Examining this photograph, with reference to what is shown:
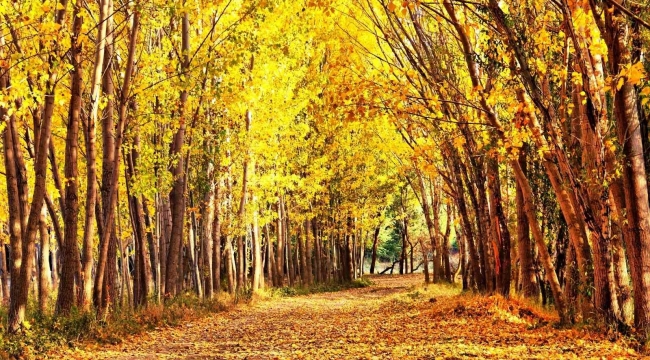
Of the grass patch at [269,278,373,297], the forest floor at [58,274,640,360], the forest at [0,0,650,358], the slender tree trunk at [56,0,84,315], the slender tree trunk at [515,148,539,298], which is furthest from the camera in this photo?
the grass patch at [269,278,373,297]

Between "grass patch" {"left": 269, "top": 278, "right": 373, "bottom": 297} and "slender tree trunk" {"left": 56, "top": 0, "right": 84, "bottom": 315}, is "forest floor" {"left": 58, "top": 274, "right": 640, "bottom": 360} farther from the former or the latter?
"grass patch" {"left": 269, "top": 278, "right": 373, "bottom": 297}

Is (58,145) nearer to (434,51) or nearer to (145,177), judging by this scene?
(145,177)

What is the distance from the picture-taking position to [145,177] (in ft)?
42.6

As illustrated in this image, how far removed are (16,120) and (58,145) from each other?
26.1 feet

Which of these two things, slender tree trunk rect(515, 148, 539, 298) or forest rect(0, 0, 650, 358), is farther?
slender tree trunk rect(515, 148, 539, 298)

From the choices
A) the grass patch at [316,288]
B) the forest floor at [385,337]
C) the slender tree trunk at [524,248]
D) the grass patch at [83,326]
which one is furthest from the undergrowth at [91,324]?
the grass patch at [316,288]

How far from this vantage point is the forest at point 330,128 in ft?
28.5

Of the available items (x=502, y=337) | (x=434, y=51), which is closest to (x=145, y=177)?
(x=434, y=51)

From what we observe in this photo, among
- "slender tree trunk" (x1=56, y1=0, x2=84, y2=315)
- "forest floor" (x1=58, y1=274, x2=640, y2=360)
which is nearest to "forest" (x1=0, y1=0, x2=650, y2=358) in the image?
"slender tree trunk" (x1=56, y1=0, x2=84, y2=315)

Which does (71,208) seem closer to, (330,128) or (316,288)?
(330,128)

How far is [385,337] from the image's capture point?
1148 cm

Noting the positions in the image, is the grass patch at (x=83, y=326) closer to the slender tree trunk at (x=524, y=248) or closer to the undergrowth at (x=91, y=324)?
the undergrowth at (x=91, y=324)

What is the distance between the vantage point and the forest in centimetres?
867

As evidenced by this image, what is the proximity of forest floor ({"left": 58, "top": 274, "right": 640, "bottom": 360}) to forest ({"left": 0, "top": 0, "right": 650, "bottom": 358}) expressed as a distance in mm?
140
